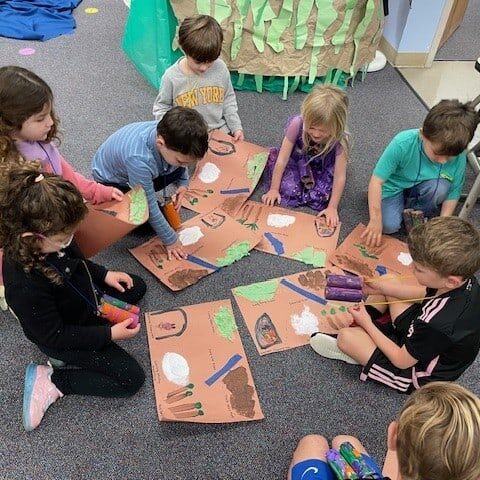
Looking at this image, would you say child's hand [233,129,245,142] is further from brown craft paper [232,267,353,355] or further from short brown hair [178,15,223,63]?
brown craft paper [232,267,353,355]

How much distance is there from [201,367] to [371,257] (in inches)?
25.8

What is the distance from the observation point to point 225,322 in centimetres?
134

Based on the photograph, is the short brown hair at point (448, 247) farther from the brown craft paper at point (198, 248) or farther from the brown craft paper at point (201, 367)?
the brown craft paper at point (198, 248)

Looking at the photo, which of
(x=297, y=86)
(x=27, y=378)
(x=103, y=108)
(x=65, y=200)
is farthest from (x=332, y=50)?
(x=27, y=378)

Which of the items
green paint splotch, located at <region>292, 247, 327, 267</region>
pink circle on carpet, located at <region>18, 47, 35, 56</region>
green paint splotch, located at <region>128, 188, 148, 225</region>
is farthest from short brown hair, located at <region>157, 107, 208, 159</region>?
pink circle on carpet, located at <region>18, 47, 35, 56</region>

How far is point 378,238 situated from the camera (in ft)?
5.17

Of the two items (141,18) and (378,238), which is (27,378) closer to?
(378,238)

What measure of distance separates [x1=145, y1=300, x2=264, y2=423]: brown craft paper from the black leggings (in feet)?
0.22

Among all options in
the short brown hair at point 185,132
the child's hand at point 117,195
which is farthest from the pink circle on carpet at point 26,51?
the short brown hair at point 185,132

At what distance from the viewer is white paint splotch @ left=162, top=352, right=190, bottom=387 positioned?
1.20m

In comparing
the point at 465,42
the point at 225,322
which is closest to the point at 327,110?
the point at 225,322

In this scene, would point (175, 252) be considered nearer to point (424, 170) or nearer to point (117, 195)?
point (117, 195)

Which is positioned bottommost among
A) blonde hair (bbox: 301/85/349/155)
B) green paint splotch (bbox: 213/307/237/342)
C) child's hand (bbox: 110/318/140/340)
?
green paint splotch (bbox: 213/307/237/342)

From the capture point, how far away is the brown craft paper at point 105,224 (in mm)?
1276
